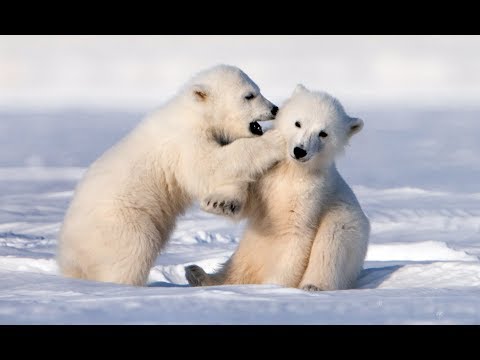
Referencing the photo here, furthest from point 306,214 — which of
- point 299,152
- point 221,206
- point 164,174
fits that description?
point 164,174

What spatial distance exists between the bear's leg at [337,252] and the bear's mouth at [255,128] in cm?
72

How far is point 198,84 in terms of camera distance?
5.85 meters

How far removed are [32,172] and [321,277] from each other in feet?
28.5

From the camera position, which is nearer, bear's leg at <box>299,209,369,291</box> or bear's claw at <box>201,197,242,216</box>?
bear's claw at <box>201,197,242,216</box>

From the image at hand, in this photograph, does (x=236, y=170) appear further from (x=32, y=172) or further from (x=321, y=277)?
(x=32, y=172)

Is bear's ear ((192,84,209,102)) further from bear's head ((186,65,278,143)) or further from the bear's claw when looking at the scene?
the bear's claw

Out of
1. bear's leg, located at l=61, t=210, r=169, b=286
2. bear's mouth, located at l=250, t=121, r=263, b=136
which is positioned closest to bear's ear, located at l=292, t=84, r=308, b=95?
Result: bear's mouth, located at l=250, t=121, r=263, b=136

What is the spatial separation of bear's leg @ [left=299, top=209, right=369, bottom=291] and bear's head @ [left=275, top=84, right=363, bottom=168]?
404 millimetres

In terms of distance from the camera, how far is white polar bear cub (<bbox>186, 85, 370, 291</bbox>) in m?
5.57

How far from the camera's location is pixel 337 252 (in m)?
5.62

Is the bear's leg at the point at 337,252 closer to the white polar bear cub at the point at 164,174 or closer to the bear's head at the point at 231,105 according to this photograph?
the white polar bear cub at the point at 164,174

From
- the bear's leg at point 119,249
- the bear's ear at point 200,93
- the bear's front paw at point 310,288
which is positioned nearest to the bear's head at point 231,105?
the bear's ear at point 200,93

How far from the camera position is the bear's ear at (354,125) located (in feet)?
19.1

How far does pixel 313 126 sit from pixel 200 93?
31.2 inches
